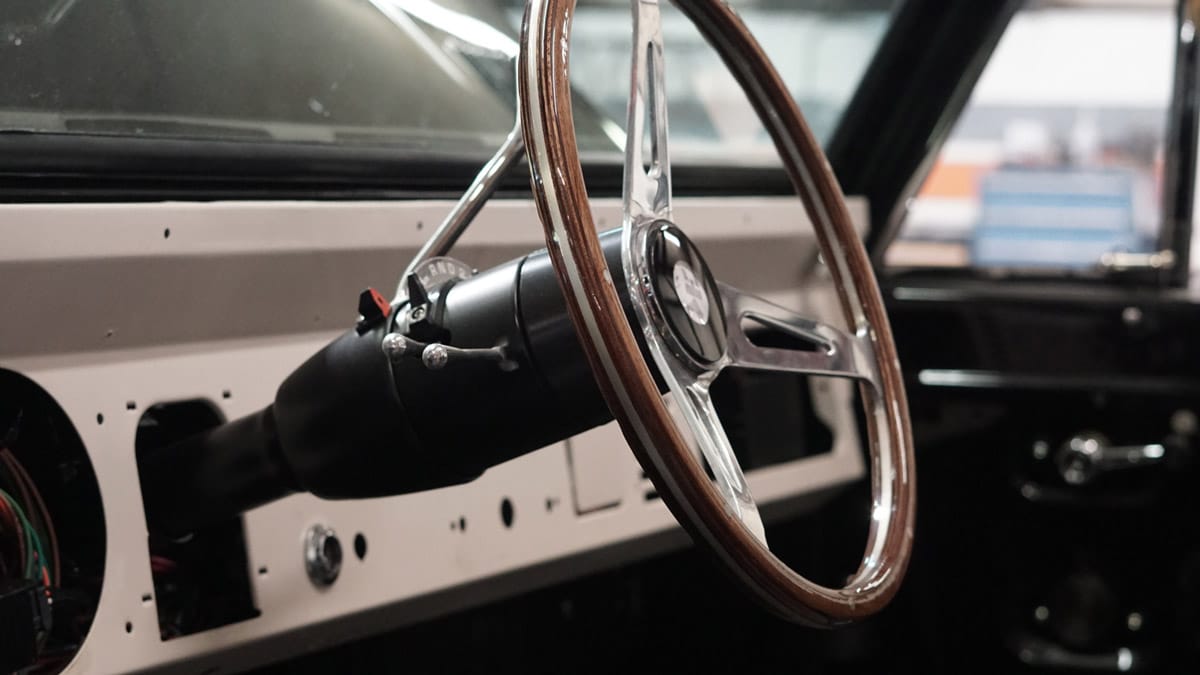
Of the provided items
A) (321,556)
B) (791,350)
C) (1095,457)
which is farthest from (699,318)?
(1095,457)

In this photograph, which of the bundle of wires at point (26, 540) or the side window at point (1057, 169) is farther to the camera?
the side window at point (1057, 169)

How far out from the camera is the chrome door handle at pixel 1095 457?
199cm

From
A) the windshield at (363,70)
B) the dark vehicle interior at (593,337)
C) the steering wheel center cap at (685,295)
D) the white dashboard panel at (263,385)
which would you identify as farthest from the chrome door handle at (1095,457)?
the steering wheel center cap at (685,295)

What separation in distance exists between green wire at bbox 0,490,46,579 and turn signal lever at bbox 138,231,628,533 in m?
0.12

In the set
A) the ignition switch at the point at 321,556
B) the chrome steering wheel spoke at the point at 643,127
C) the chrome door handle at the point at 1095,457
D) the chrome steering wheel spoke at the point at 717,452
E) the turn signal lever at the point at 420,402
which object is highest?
the chrome steering wheel spoke at the point at 643,127

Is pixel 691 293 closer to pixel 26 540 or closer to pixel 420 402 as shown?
pixel 420 402

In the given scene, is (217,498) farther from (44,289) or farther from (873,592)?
(873,592)

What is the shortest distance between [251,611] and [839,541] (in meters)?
1.22

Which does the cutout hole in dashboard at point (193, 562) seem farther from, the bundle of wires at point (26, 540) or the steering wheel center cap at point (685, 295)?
the steering wheel center cap at point (685, 295)

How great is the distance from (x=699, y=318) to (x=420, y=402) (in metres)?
0.23

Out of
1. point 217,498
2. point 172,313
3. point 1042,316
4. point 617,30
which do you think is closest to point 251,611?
point 217,498

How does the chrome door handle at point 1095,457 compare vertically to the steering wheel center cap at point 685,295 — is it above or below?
below

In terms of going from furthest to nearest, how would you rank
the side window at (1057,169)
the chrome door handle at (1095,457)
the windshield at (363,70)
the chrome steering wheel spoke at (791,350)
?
the side window at (1057,169) → the chrome door handle at (1095,457) → the windshield at (363,70) → the chrome steering wheel spoke at (791,350)

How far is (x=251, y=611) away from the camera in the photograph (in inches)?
49.0
